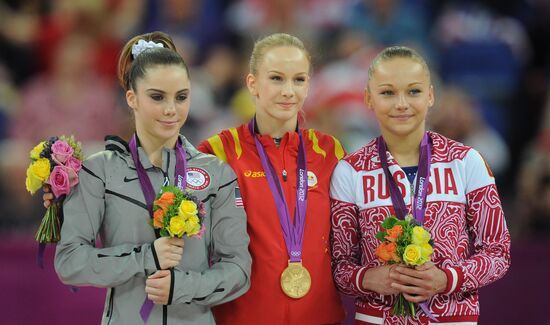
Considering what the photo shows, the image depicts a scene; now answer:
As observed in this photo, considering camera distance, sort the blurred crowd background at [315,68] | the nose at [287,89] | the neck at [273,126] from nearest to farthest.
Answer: the nose at [287,89], the neck at [273,126], the blurred crowd background at [315,68]

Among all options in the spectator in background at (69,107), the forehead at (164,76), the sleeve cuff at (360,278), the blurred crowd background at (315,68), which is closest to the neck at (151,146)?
the forehead at (164,76)

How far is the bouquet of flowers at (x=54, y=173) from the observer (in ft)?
13.0

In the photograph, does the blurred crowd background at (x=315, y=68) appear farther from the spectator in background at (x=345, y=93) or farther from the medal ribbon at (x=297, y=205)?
the medal ribbon at (x=297, y=205)

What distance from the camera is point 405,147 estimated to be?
14.2 ft

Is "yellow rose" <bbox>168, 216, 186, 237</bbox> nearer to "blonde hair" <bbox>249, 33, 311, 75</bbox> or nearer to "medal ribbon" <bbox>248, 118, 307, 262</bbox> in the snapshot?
"medal ribbon" <bbox>248, 118, 307, 262</bbox>

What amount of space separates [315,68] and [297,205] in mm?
3861

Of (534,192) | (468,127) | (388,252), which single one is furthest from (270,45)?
(468,127)

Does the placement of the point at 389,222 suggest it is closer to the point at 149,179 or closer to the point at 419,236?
the point at 419,236

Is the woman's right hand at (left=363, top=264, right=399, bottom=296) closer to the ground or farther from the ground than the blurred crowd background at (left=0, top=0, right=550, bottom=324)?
closer to the ground

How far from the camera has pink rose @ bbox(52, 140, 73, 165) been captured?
157 inches

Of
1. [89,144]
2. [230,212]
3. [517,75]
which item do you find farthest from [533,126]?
[230,212]

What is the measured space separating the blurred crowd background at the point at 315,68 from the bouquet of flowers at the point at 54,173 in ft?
12.4

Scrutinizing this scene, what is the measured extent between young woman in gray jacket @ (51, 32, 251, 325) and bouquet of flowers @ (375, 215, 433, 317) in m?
0.59

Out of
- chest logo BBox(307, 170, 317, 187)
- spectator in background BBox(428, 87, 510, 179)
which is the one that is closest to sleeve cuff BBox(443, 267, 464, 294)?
chest logo BBox(307, 170, 317, 187)
